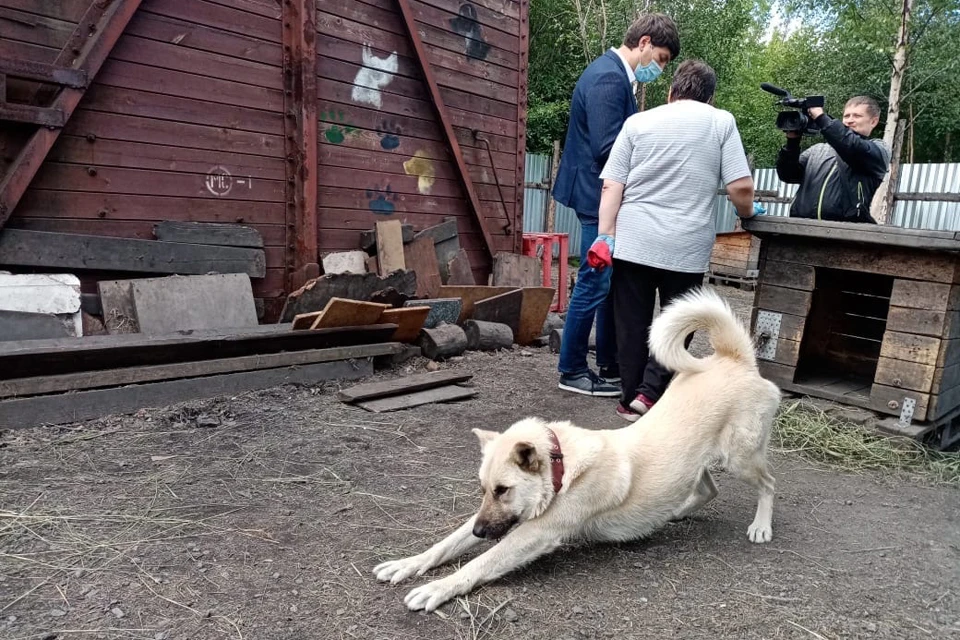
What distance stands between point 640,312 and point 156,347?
2994 millimetres

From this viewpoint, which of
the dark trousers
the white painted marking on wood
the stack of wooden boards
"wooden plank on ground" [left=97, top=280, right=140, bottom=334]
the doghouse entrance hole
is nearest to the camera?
the dark trousers

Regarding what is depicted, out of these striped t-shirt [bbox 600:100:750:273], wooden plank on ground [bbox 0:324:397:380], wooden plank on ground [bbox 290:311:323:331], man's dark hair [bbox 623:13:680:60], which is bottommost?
wooden plank on ground [bbox 0:324:397:380]

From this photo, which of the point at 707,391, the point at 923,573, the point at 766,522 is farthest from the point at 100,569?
the point at 923,573

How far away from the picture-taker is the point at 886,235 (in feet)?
11.9

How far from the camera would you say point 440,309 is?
580 cm

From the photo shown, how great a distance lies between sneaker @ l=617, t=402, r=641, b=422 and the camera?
4.08m

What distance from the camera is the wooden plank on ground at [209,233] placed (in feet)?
15.8

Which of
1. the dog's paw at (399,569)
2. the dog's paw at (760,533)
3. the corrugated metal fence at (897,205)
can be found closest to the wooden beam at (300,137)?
the dog's paw at (399,569)

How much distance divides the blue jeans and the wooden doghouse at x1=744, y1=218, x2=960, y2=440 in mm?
1028

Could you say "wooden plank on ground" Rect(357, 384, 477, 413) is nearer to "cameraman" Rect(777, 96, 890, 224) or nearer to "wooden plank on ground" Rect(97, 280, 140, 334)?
"wooden plank on ground" Rect(97, 280, 140, 334)

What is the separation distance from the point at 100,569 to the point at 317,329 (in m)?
2.54

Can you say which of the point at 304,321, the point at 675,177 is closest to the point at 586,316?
the point at 675,177

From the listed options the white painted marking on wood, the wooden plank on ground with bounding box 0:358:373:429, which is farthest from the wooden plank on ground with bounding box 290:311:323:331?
the white painted marking on wood

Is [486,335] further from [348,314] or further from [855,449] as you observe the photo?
[855,449]
